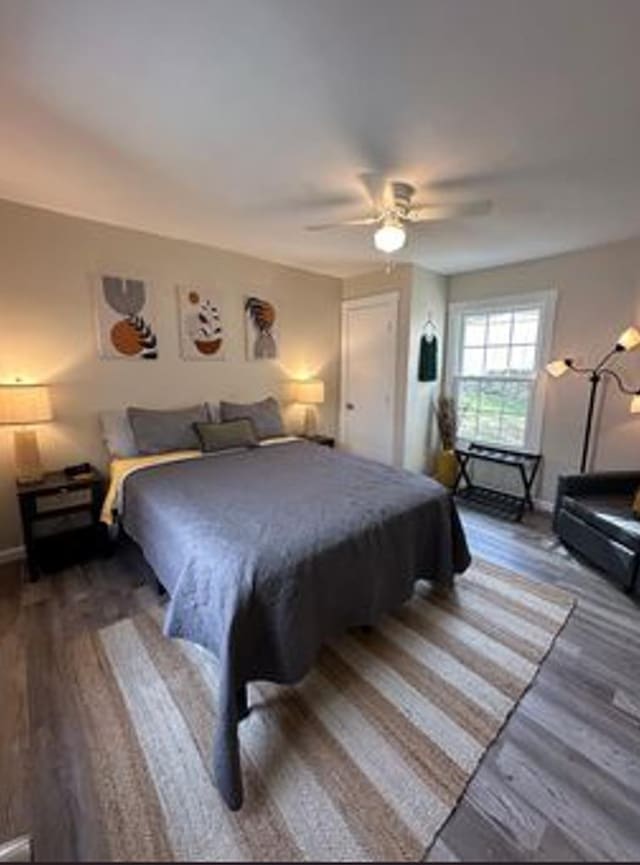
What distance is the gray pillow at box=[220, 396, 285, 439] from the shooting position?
3574mm

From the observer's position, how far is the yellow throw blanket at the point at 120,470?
2643mm

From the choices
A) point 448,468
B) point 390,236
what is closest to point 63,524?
point 390,236

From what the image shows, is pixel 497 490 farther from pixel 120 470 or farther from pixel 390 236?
pixel 120 470

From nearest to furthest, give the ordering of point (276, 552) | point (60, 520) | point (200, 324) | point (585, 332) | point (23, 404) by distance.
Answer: point (276, 552)
point (23, 404)
point (60, 520)
point (585, 332)
point (200, 324)

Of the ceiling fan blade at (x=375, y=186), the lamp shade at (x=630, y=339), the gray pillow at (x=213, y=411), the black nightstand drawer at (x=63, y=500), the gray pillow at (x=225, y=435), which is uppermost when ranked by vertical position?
the ceiling fan blade at (x=375, y=186)

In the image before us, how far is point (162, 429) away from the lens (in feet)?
10.2

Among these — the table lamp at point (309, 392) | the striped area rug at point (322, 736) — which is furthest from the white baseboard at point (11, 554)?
the table lamp at point (309, 392)

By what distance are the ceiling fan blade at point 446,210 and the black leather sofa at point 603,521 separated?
201 cm

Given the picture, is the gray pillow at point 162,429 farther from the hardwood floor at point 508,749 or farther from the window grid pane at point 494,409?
the window grid pane at point 494,409

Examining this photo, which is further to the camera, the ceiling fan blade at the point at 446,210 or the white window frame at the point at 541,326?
the white window frame at the point at 541,326

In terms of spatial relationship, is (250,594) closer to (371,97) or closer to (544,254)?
(371,97)

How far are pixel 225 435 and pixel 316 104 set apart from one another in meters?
2.29

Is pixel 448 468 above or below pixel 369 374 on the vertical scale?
below

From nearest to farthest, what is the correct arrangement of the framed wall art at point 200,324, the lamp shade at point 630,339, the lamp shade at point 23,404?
the lamp shade at point 23,404, the lamp shade at point 630,339, the framed wall art at point 200,324
